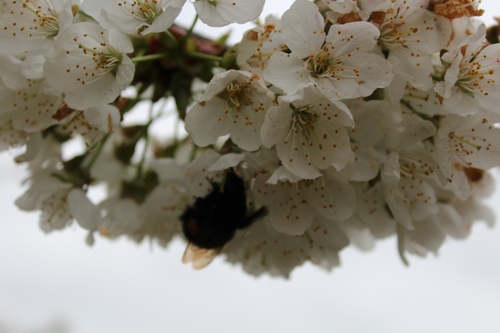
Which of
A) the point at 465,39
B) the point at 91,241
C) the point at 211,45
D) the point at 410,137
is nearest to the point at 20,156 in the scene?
the point at 91,241

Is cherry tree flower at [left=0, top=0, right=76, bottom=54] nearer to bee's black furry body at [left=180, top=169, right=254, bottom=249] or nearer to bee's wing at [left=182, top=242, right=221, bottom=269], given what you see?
bee's black furry body at [left=180, top=169, right=254, bottom=249]

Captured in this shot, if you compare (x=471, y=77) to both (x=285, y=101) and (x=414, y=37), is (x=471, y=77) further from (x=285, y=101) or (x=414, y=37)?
(x=285, y=101)

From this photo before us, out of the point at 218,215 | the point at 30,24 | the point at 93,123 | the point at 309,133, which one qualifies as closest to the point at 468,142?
the point at 309,133

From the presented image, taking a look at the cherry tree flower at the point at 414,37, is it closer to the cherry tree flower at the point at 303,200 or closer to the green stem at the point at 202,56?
the cherry tree flower at the point at 303,200

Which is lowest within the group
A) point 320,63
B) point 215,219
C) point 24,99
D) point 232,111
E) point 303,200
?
point 215,219

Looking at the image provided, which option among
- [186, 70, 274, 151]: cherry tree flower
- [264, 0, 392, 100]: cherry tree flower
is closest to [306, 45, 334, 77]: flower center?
[264, 0, 392, 100]: cherry tree flower

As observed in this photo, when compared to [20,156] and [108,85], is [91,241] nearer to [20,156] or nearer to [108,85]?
[20,156]
